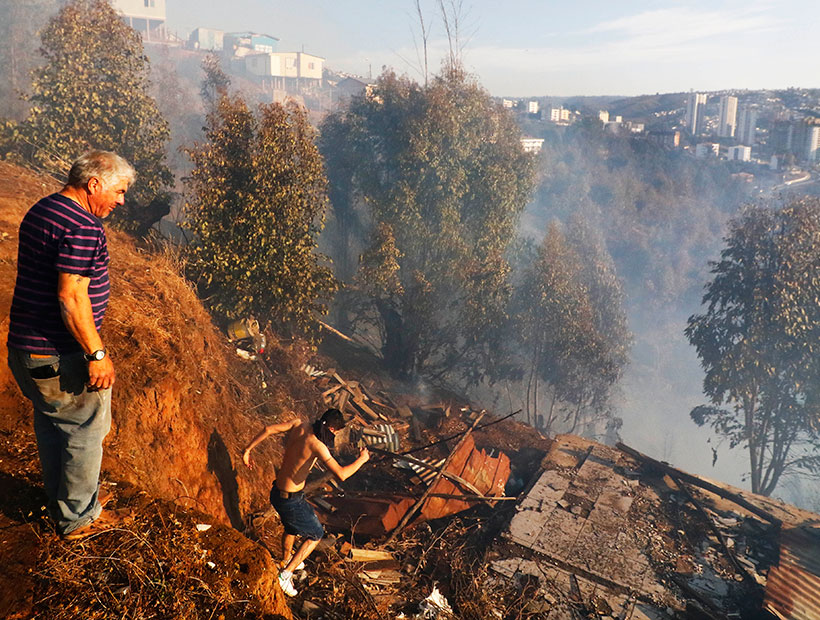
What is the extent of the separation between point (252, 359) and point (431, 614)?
688 centimetres

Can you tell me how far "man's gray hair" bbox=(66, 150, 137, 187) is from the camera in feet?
9.71

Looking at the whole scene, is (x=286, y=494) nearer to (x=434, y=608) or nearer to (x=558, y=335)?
(x=434, y=608)

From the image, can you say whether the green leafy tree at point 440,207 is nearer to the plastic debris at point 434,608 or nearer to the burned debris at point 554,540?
the burned debris at point 554,540

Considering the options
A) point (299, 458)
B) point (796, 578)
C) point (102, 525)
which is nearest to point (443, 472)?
point (299, 458)

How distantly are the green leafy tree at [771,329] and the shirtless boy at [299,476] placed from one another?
1569 centimetres

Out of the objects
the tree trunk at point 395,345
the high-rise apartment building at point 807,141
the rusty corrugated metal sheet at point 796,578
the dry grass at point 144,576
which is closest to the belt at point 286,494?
the dry grass at point 144,576

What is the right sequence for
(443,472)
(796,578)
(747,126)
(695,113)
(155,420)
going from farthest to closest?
(695,113) < (747,126) < (443,472) < (796,578) < (155,420)

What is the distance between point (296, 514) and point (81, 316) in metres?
3.34

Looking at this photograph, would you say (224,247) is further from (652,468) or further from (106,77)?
(652,468)

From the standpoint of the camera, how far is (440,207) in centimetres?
2005

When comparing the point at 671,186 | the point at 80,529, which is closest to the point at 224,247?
the point at 80,529

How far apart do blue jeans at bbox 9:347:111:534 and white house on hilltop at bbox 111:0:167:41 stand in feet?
300

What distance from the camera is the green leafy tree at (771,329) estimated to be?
15852mm

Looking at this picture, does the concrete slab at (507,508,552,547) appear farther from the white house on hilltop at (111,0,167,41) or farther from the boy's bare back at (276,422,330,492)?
the white house on hilltop at (111,0,167,41)
